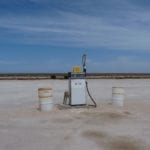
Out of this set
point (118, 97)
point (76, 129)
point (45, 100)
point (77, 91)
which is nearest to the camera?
point (76, 129)

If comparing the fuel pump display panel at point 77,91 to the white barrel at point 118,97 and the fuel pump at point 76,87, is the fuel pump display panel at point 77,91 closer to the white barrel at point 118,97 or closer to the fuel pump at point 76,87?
the fuel pump at point 76,87

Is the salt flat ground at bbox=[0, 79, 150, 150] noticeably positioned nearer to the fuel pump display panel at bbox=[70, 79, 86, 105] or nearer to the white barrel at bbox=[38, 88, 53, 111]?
the white barrel at bbox=[38, 88, 53, 111]

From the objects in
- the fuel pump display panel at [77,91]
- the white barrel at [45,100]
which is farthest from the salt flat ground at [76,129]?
the fuel pump display panel at [77,91]

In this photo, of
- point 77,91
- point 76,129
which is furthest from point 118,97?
point 76,129

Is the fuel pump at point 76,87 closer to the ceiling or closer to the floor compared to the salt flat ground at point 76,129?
closer to the ceiling

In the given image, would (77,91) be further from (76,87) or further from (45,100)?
(45,100)

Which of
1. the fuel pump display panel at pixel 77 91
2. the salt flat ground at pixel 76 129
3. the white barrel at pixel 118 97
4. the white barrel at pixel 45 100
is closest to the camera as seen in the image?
the salt flat ground at pixel 76 129

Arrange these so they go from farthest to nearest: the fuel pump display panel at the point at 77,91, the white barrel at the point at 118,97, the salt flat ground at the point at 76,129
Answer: the white barrel at the point at 118,97
the fuel pump display panel at the point at 77,91
the salt flat ground at the point at 76,129

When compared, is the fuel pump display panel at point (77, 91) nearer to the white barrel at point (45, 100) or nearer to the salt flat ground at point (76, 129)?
the salt flat ground at point (76, 129)

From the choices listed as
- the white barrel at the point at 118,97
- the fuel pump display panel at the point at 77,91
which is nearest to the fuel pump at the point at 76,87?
the fuel pump display panel at the point at 77,91

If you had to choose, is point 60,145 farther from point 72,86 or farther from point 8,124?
point 72,86

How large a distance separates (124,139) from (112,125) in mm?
1918

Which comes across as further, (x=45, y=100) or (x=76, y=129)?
(x=45, y=100)

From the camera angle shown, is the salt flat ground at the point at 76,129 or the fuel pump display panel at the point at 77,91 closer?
the salt flat ground at the point at 76,129
